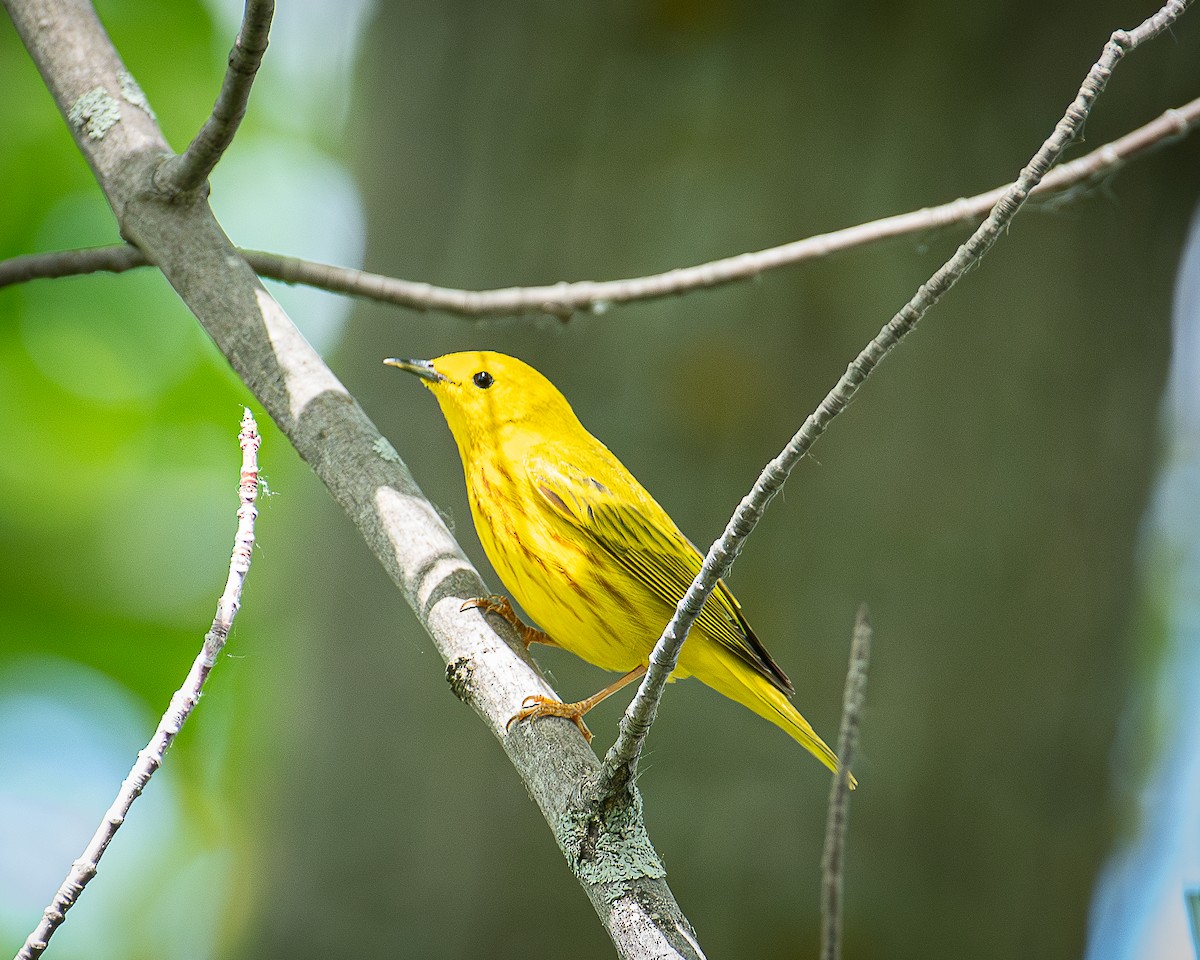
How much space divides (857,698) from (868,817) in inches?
77.4

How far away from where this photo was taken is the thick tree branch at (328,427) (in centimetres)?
166

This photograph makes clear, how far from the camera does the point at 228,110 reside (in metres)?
2.04

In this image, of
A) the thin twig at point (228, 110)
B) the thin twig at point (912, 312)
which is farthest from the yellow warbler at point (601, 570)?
the thin twig at point (912, 312)

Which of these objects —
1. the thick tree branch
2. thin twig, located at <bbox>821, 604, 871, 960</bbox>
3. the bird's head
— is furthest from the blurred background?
thin twig, located at <bbox>821, 604, 871, 960</bbox>

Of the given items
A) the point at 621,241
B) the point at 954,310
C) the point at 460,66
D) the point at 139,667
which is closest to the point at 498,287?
the point at 621,241

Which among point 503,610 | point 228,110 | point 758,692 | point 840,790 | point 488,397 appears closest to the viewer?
point 840,790

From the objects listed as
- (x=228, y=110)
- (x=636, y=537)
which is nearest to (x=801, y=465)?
(x=636, y=537)

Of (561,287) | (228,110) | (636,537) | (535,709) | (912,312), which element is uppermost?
(561,287)

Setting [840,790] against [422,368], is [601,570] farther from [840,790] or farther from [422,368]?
[840,790]

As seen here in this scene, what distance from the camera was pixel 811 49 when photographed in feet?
12.0

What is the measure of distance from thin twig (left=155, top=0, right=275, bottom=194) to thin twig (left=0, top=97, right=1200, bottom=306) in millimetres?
329

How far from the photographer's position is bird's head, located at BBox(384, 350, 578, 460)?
9.87 ft

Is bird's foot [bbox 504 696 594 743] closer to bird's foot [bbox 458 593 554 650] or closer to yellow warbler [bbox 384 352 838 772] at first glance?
bird's foot [bbox 458 593 554 650]

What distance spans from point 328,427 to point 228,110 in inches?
25.5
